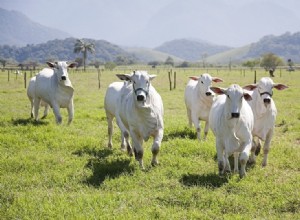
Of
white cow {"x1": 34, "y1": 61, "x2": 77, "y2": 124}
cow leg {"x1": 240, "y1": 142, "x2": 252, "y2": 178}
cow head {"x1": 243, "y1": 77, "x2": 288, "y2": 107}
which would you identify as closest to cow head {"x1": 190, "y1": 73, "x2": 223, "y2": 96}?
cow head {"x1": 243, "y1": 77, "x2": 288, "y2": 107}

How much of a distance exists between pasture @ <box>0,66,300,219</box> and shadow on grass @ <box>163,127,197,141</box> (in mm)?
33

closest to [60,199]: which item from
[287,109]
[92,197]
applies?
[92,197]

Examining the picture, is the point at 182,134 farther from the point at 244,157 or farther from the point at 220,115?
the point at 244,157

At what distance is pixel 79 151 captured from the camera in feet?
A: 33.4

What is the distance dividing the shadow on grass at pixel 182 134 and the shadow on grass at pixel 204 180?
3696mm

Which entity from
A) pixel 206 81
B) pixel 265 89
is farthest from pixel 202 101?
pixel 265 89

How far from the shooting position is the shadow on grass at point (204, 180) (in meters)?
7.34

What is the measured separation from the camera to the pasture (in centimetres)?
615

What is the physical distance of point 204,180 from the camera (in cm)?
755

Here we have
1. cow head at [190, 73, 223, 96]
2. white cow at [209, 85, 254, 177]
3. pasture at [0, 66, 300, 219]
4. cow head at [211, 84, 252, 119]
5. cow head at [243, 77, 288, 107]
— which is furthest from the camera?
cow head at [190, 73, 223, 96]

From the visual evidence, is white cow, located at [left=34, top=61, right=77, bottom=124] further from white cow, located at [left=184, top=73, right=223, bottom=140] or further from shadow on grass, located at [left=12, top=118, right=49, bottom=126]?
white cow, located at [left=184, top=73, right=223, bottom=140]

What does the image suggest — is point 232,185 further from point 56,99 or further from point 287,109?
point 287,109

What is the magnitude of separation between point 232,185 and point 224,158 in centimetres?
105

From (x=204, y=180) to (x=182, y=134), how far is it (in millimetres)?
4633
